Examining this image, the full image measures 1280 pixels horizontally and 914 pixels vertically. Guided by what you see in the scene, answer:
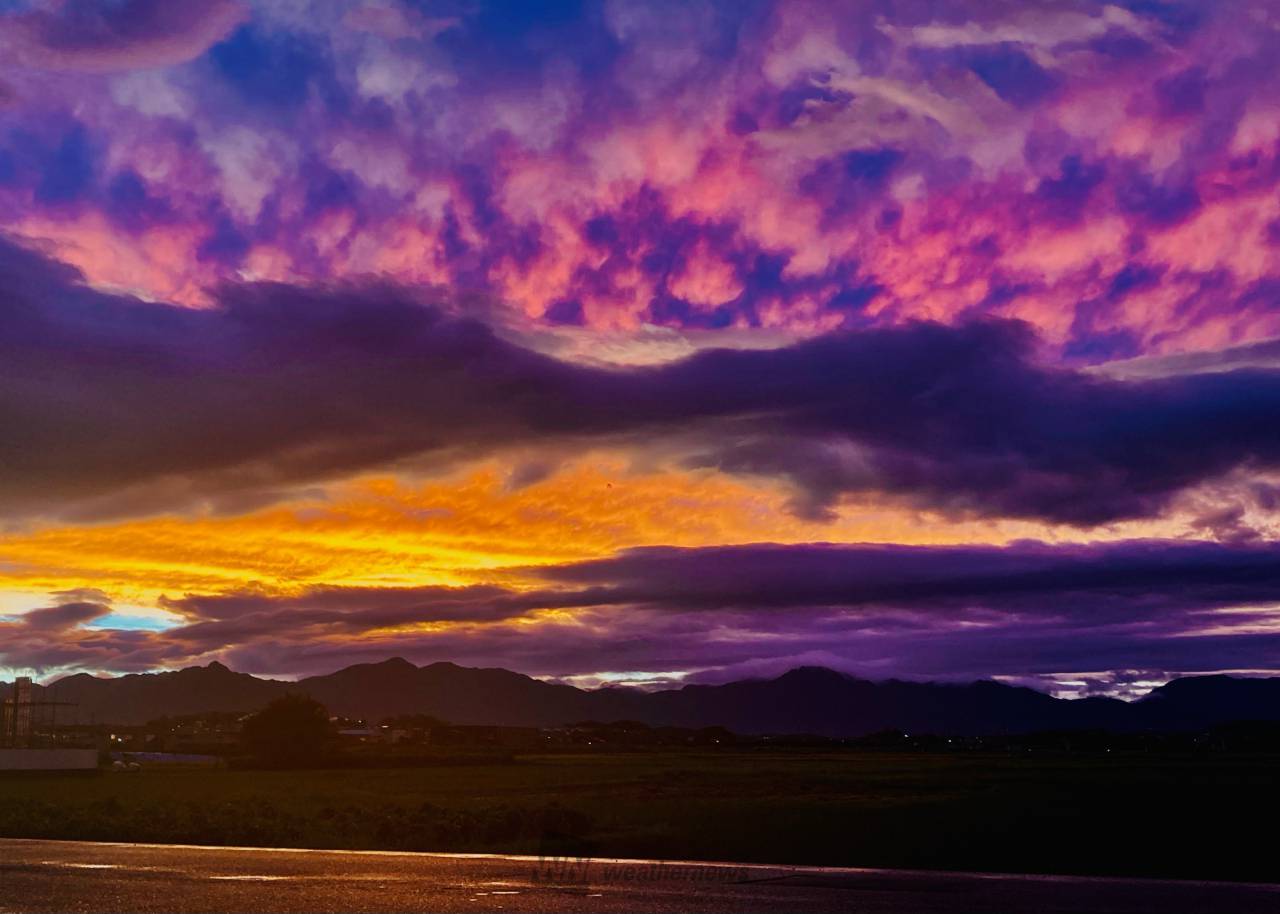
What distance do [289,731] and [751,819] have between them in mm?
116287

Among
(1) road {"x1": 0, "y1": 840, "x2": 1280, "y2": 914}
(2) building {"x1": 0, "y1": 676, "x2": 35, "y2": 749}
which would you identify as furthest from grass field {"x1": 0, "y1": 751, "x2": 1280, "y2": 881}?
(2) building {"x1": 0, "y1": 676, "x2": 35, "y2": 749}

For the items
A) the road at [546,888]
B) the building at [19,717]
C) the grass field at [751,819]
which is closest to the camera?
the road at [546,888]

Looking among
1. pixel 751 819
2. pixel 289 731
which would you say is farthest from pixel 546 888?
pixel 289 731

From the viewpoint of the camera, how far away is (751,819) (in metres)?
53.5

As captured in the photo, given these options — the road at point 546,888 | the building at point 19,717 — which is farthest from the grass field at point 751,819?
the building at point 19,717

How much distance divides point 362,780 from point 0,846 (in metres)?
66.9

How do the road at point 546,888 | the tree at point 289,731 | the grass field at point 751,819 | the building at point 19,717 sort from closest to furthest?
the road at point 546,888
the grass field at point 751,819
the building at point 19,717
the tree at point 289,731

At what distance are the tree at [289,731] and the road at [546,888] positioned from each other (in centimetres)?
12139

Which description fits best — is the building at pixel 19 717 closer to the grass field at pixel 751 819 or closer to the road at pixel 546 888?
the grass field at pixel 751 819

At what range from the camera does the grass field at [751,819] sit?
38500mm

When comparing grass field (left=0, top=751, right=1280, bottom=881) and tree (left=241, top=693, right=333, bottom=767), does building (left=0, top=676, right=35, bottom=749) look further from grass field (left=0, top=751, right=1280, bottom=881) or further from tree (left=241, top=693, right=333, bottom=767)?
grass field (left=0, top=751, right=1280, bottom=881)

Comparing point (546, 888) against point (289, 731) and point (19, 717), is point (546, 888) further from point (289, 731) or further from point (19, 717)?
point (19, 717)

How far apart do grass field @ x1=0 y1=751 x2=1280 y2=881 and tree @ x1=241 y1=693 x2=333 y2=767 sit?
55474mm

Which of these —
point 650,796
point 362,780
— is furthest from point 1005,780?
point 362,780
